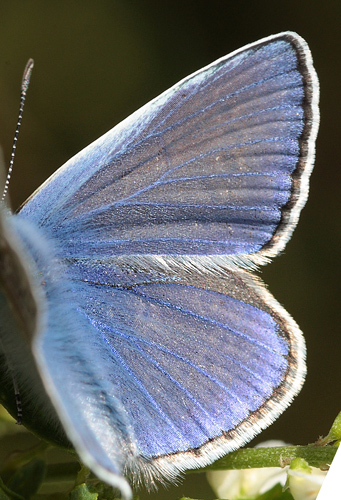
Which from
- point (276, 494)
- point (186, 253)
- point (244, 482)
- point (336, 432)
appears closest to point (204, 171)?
point (186, 253)

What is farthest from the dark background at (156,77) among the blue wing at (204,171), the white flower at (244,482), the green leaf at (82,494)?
the green leaf at (82,494)

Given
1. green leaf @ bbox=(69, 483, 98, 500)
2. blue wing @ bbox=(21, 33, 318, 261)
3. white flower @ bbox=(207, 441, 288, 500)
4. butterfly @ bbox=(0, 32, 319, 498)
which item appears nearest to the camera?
green leaf @ bbox=(69, 483, 98, 500)

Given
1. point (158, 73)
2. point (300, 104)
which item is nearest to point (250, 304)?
point (300, 104)

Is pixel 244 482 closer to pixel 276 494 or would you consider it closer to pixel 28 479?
pixel 276 494

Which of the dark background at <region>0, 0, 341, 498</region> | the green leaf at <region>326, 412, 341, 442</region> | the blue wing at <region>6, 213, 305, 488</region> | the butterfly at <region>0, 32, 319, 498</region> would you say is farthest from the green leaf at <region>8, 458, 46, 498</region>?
the dark background at <region>0, 0, 341, 498</region>

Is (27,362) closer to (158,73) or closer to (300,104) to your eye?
(300,104)

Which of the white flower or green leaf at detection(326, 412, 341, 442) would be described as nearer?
green leaf at detection(326, 412, 341, 442)

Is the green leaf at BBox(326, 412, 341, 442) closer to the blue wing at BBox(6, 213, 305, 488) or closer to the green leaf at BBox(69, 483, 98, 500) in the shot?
the blue wing at BBox(6, 213, 305, 488)
